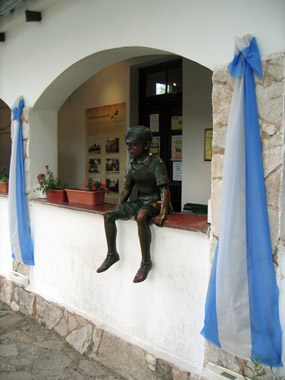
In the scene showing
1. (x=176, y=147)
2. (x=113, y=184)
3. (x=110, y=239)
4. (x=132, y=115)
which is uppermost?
(x=132, y=115)

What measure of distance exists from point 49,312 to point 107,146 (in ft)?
9.51

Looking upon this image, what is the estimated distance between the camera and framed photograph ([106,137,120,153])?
5.81 metres

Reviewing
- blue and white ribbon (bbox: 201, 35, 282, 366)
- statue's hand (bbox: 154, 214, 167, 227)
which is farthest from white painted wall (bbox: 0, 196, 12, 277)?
blue and white ribbon (bbox: 201, 35, 282, 366)

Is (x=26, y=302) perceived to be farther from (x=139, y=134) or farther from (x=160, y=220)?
(x=139, y=134)

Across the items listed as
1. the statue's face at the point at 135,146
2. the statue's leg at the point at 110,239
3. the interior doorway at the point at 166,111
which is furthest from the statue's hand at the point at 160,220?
the interior doorway at the point at 166,111

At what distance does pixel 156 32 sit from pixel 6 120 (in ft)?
18.6

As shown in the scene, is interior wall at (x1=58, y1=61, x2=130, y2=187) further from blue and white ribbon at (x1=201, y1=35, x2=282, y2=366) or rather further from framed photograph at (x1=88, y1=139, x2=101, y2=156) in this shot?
blue and white ribbon at (x1=201, y1=35, x2=282, y2=366)

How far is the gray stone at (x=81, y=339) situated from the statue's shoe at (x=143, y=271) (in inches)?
40.7

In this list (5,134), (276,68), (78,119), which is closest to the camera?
(276,68)

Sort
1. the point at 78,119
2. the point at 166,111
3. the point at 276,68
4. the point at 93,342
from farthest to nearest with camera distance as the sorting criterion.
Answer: the point at 78,119 < the point at 166,111 < the point at 93,342 < the point at 276,68

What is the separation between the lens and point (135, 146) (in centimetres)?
277

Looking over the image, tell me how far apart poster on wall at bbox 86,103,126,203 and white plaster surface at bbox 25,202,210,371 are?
1.95m

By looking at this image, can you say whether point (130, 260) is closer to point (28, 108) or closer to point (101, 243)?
point (101, 243)

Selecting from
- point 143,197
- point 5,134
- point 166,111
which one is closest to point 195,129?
point 166,111
